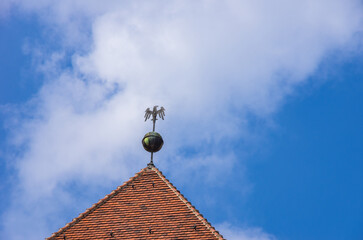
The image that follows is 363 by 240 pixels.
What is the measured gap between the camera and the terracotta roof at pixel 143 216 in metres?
29.6

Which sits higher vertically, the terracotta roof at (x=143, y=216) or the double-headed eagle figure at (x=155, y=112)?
the double-headed eagle figure at (x=155, y=112)

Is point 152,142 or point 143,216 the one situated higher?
point 152,142

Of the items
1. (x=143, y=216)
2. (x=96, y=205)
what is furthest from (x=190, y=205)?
(x=96, y=205)

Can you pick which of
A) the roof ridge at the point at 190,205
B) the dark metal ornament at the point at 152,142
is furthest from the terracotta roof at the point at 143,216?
the dark metal ornament at the point at 152,142

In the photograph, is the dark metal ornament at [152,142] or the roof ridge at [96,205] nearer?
the roof ridge at [96,205]

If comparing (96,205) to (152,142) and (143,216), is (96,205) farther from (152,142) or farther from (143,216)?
(152,142)

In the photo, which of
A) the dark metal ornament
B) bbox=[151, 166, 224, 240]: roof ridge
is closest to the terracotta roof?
bbox=[151, 166, 224, 240]: roof ridge

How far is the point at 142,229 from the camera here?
29.7 meters

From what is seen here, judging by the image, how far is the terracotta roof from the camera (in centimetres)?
2962

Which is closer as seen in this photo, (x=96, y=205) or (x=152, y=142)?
(x=96, y=205)

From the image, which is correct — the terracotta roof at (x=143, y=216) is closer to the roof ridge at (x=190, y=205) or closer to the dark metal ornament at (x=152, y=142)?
the roof ridge at (x=190, y=205)

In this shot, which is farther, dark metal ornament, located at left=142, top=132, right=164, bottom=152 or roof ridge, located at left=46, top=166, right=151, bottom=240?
dark metal ornament, located at left=142, top=132, right=164, bottom=152

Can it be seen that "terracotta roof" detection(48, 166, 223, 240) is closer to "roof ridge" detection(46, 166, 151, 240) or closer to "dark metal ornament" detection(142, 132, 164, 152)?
"roof ridge" detection(46, 166, 151, 240)

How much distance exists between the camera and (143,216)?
30234 millimetres
